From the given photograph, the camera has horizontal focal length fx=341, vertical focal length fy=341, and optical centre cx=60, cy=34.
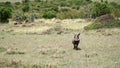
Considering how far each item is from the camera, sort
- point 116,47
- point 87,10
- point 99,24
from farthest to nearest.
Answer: point 87,10
point 99,24
point 116,47

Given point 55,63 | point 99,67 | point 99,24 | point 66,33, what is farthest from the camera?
point 99,24

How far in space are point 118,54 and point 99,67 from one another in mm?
4932

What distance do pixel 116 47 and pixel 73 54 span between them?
4.83 m

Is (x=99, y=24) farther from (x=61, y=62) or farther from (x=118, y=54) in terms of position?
(x=61, y=62)

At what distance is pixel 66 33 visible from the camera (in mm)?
37750

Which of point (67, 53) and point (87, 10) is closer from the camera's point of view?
point (67, 53)

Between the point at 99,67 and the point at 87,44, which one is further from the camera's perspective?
the point at 87,44

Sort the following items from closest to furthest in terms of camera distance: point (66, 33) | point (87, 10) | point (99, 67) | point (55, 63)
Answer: point (99, 67)
point (55, 63)
point (66, 33)
point (87, 10)

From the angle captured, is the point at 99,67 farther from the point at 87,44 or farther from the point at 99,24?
the point at 99,24

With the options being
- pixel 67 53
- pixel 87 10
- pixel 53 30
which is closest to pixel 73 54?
pixel 67 53

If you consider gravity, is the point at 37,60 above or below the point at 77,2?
above

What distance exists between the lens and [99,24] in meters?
40.9

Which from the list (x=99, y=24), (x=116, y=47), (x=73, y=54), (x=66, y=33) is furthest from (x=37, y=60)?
(x=99, y=24)

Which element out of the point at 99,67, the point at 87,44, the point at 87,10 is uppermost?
the point at 99,67
